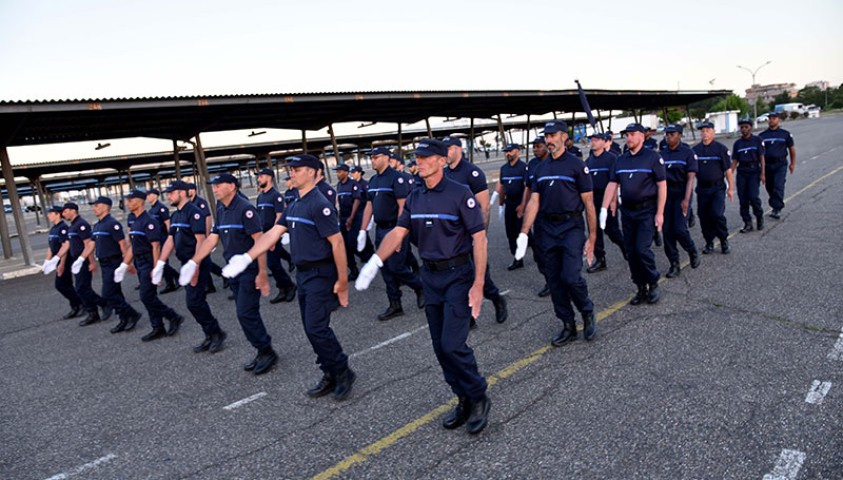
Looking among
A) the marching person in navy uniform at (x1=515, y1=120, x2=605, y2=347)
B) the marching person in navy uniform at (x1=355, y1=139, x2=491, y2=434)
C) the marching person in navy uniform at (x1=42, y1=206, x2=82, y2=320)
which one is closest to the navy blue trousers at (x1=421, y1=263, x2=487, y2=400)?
the marching person in navy uniform at (x1=355, y1=139, x2=491, y2=434)

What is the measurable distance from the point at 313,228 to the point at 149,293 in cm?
348

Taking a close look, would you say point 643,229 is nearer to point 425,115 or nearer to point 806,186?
point 806,186

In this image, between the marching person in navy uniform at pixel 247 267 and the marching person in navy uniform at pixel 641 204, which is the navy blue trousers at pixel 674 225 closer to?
the marching person in navy uniform at pixel 641 204

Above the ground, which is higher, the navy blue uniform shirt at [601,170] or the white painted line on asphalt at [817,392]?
the navy blue uniform shirt at [601,170]

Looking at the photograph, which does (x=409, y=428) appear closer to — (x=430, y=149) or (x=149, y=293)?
(x=430, y=149)

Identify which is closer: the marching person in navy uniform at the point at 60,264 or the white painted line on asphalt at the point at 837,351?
the white painted line on asphalt at the point at 837,351

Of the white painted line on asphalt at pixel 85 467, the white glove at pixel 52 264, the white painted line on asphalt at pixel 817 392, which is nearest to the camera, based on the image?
the white painted line on asphalt at pixel 817 392

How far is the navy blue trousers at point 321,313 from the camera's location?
445 centimetres

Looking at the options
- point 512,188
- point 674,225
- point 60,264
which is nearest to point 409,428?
point 674,225

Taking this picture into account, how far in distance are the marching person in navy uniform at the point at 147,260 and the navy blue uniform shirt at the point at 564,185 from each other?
15.8ft

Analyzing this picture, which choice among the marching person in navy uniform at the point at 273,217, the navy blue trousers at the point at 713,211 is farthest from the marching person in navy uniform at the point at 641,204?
the marching person in navy uniform at the point at 273,217

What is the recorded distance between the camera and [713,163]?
812 cm

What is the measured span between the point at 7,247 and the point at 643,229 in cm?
1986

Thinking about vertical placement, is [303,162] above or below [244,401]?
above
